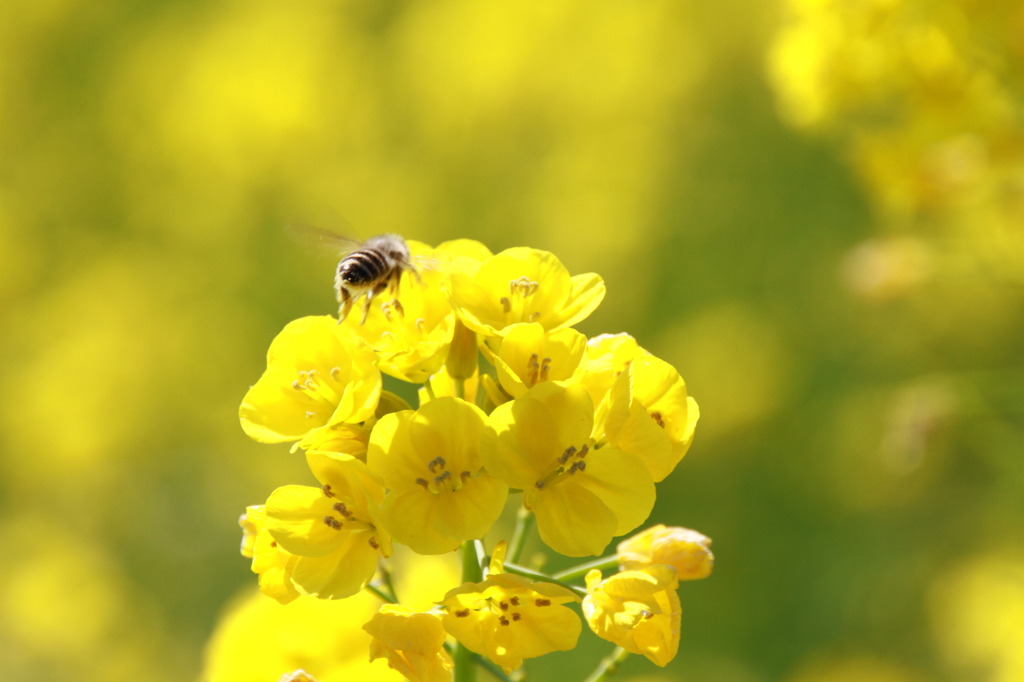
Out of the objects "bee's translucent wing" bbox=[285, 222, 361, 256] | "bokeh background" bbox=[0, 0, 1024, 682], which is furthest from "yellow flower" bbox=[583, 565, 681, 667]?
"bokeh background" bbox=[0, 0, 1024, 682]

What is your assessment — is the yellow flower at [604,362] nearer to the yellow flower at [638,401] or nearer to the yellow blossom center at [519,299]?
the yellow flower at [638,401]

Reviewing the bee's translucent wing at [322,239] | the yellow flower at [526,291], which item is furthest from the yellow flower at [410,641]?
the bee's translucent wing at [322,239]

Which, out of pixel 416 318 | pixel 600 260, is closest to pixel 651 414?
pixel 416 318

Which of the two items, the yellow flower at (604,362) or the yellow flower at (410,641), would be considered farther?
the yellow flower at (604,362)

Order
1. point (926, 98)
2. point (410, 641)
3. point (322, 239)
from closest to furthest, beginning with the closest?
point (410, 641) < point (322, 239) < point (926, 98)

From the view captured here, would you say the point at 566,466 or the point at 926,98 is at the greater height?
the point at 926,98

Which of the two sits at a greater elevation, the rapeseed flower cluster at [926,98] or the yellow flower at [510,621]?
the rapeseed flower cluster at [926,98]

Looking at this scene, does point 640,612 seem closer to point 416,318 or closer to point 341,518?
point 341,518

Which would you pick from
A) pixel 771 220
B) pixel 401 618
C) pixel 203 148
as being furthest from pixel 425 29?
pixel 401 618
